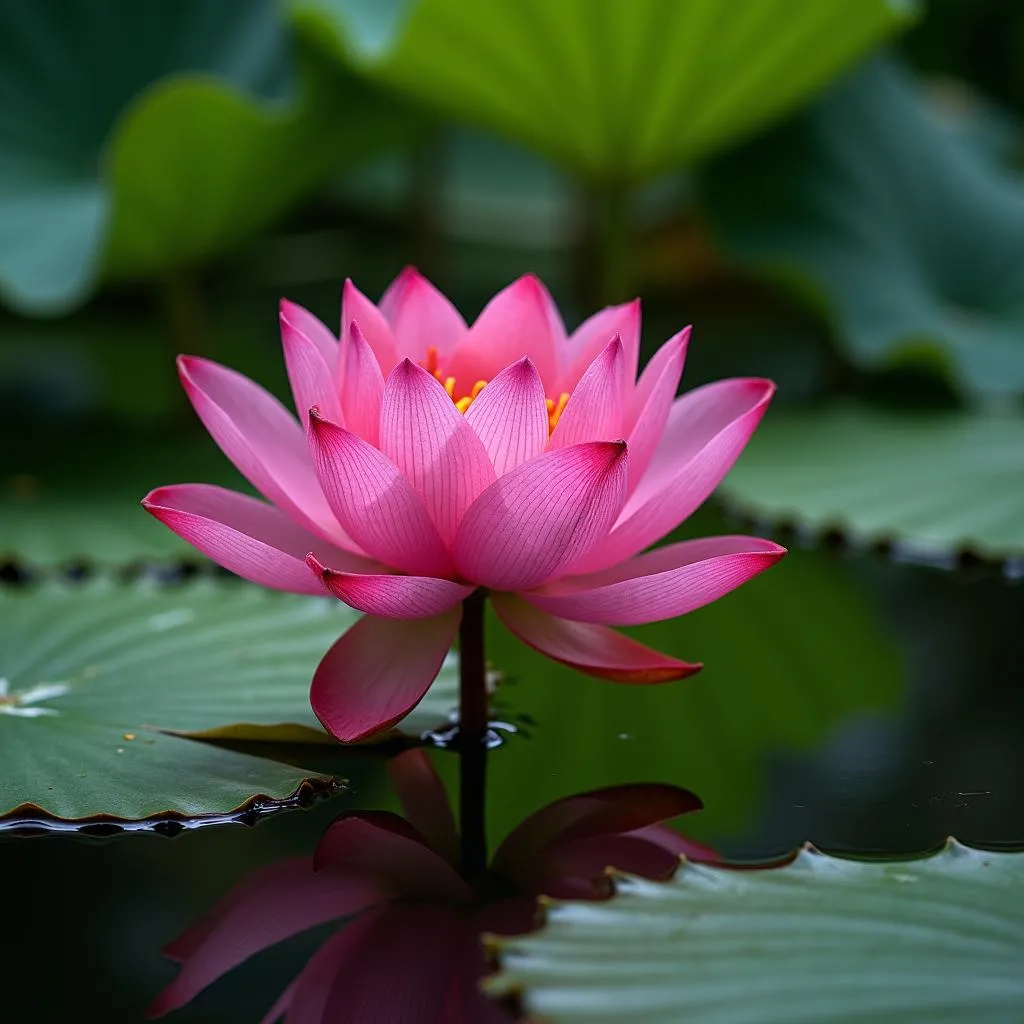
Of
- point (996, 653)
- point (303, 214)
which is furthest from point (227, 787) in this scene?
point (303, 214)

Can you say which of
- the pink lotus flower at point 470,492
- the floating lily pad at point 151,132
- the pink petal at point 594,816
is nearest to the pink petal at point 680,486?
the pink lotus flower at point 470,492

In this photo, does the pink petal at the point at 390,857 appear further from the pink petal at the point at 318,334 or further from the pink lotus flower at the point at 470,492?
the pink petal at the point at 318,334

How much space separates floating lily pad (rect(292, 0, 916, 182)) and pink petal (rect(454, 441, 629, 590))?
865 millimetres

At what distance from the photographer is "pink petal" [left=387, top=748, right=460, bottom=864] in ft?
2.02

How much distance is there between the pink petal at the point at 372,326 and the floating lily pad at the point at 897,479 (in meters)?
0.49

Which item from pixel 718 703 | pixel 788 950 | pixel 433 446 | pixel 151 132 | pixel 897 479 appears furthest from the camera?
pixel 151 132

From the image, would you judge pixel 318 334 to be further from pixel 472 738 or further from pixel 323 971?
pixel 323 971

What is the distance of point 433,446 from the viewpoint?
1.87ft

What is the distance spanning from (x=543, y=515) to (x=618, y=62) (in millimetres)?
920

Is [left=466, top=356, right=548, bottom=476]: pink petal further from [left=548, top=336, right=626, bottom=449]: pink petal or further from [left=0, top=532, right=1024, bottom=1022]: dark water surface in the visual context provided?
[left=0, top=532, right=1024, bottom=1022]: dark water surface

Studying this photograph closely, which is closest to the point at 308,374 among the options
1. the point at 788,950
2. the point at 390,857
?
the point at 390,857

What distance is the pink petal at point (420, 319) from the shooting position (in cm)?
72

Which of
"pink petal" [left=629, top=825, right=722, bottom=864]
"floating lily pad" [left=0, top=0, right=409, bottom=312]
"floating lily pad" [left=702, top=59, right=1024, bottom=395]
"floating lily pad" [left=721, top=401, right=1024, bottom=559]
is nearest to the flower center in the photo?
"pink petal" [left=629, top=825, right=722, bottom=864]

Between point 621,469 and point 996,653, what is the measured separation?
1.44ft
